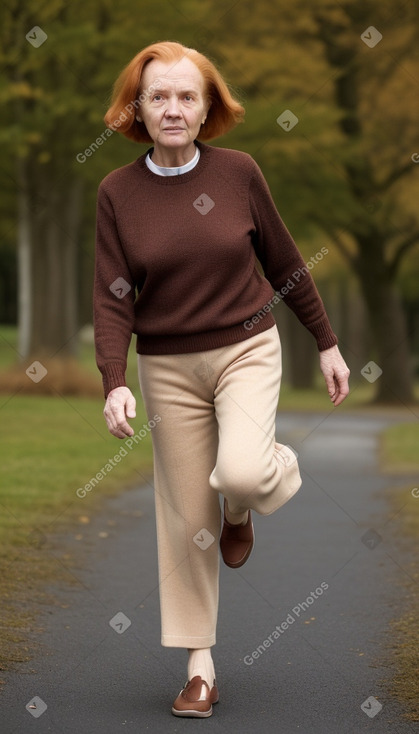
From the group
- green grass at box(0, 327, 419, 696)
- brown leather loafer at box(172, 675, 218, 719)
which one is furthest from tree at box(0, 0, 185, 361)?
brown leather loafer at box(172, 675, 218, 719)

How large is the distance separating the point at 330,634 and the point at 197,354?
1658mm

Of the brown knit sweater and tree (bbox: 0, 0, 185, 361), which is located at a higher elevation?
the brown knit sweater

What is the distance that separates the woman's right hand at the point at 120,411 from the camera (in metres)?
3.37

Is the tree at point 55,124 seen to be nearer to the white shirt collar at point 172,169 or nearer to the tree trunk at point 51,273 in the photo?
the tree trunk at point 51,273

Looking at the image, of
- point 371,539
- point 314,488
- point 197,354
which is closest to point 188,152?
point 197,354

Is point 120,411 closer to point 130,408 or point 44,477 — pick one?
point 130,408

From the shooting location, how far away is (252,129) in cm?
1947

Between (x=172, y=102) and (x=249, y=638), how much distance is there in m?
2.19

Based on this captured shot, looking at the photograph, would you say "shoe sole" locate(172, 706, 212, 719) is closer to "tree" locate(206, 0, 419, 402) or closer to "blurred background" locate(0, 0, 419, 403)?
"blurred background" locate(0, 0, 419, 403)

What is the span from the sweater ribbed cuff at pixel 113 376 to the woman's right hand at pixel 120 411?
59mm

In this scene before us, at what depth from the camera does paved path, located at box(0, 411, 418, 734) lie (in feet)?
11.8

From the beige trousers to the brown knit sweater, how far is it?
3.4 inches

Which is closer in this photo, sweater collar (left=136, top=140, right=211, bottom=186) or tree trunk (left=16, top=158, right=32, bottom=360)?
sweater collar (left=136, top=140, right=211, bottom=186)
